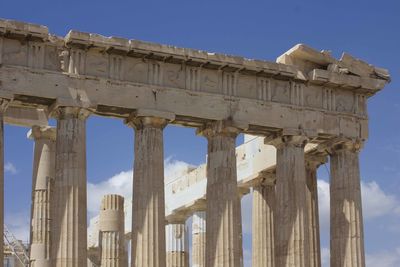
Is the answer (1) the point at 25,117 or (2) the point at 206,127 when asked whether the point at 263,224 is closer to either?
(2) the point at 206,127

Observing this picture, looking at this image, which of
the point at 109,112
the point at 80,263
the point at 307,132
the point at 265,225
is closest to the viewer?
the point at 80,263

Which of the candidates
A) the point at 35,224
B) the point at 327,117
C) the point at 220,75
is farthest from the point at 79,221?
the point at 327,117

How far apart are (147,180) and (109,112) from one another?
10.2 ft

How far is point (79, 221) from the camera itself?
35000 mm

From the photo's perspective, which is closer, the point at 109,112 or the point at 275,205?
the point at 109,112

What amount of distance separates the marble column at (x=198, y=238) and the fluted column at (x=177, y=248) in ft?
1.98

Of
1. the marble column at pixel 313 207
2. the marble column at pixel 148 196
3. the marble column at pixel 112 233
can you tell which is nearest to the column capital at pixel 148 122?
the marble column at pixel 148 196

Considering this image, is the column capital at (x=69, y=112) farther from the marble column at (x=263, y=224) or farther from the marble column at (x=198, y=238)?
the marble column at (x=198, y=238)

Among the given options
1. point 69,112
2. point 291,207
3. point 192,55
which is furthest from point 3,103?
point 291,207

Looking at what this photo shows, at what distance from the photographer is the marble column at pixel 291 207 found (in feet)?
127

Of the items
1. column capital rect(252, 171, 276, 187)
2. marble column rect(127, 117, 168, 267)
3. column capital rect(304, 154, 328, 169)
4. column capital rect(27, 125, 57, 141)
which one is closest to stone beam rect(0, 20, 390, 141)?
marble column rect(127, 117, 168, 267)

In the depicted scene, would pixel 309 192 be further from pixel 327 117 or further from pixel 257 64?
pixel 257 64

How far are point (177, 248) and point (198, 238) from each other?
127cm

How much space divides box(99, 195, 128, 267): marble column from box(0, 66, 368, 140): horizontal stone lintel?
8.26 meters
